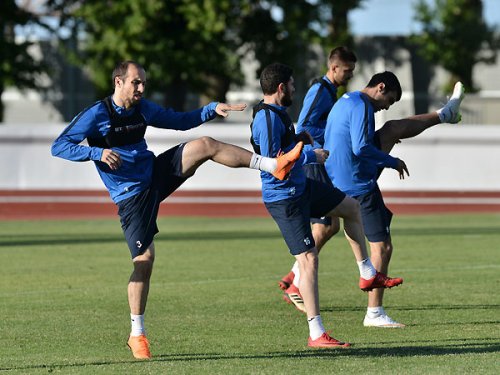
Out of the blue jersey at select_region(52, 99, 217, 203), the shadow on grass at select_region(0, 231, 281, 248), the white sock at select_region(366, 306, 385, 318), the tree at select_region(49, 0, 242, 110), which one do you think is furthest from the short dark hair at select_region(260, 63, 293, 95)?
the tree at select_region(49, 0, 242, 110)

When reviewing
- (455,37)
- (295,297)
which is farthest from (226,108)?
(455,37)

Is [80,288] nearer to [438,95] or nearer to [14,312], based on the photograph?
[14,312]

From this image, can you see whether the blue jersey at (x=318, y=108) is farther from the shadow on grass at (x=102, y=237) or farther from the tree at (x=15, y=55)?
the tree at (x=15, y=55)

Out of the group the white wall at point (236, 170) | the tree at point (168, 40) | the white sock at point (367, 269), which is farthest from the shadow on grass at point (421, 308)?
the tree at point (168, 40)

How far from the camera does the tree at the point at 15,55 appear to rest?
4312 cm

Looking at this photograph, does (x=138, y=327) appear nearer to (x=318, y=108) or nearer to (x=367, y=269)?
(x=367, y=269)

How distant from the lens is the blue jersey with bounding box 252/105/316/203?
9.18 m

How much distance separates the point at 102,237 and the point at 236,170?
20.0 feet

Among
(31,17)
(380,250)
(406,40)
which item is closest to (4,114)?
(31,17)

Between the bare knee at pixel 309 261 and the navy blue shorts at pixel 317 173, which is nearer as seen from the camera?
the bare knee at pixel 309 261

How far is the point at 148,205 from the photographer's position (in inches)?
363

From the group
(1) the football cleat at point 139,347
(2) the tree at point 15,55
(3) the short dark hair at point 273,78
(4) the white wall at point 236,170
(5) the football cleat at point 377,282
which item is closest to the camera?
(1) the football cleat at point 139,347

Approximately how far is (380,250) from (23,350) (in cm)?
312

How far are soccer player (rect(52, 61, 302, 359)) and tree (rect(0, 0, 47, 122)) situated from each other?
34524mm
